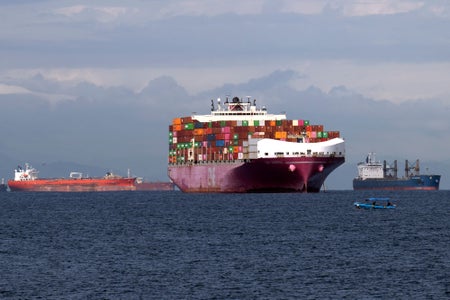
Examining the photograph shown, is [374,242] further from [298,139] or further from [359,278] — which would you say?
[298,139]

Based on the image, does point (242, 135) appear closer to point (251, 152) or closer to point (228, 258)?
point (251, 152)

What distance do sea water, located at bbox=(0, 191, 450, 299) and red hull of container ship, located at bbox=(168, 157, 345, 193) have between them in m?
48.9

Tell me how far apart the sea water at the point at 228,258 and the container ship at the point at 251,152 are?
5103cm

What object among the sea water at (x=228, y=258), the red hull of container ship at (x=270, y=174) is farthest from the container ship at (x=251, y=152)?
the sea water at (x=228, y=258)

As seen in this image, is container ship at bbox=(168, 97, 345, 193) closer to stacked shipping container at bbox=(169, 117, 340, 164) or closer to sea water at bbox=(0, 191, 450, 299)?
stacked shipping container at bbox=(169, 117, 340, 164)

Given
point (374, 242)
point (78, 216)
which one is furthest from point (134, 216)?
point (374, 242)

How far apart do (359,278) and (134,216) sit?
6098 cm

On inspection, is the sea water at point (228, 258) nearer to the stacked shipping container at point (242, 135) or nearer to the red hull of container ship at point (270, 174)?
the red hull of container ship at point (270, 174)

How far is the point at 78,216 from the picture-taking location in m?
113

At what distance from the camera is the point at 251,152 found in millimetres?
159250

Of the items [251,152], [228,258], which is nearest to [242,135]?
[251,152]

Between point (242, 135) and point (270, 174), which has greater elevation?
point (242, 135)

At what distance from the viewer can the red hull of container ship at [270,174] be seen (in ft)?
501

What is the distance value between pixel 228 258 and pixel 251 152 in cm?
9767
